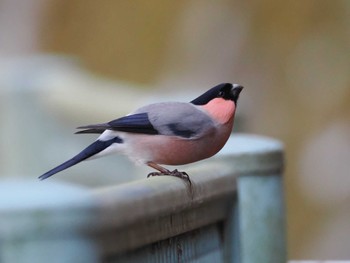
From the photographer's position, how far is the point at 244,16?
12.5 metres

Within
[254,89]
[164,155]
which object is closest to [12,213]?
[164,155]

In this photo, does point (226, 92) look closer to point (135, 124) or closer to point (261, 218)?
point (135, 124)

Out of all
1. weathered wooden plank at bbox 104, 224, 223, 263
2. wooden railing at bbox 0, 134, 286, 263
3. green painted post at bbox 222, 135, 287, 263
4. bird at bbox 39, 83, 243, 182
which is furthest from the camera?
green painted post at bbox 222, 135, 287, 263

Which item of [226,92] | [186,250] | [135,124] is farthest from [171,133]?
[186,250]

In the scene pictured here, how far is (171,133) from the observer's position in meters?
4.28

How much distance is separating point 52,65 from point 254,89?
3.62 m

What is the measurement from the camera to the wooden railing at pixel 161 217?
2561 millimetres

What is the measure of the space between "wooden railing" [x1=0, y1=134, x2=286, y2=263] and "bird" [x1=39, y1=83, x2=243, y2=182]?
265 millimetres

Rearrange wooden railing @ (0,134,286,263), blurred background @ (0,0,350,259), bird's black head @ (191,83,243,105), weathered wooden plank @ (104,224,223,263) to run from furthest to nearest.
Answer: blurred background @ (0,0,350,259)
bird's black head @ (191,83,243,105)
weathered wooden plank @ (104,224,223,263)
wooden railing @ (0,134,286,263)

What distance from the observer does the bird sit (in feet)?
13.8

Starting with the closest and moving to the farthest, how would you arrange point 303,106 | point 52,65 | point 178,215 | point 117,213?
point 117,213 < point 178,215 < point 52,65 < point 303,106

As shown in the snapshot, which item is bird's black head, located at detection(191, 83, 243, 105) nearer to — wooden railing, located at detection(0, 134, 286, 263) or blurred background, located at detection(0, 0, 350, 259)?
wooden railing, located at detection(0, 134, 286, 263)

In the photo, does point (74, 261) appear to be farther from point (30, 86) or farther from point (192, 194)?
point (30, 86)

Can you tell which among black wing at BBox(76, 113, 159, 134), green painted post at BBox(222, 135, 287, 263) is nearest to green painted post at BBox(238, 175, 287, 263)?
green painted post at BBox(222, 135, 287, 263)
